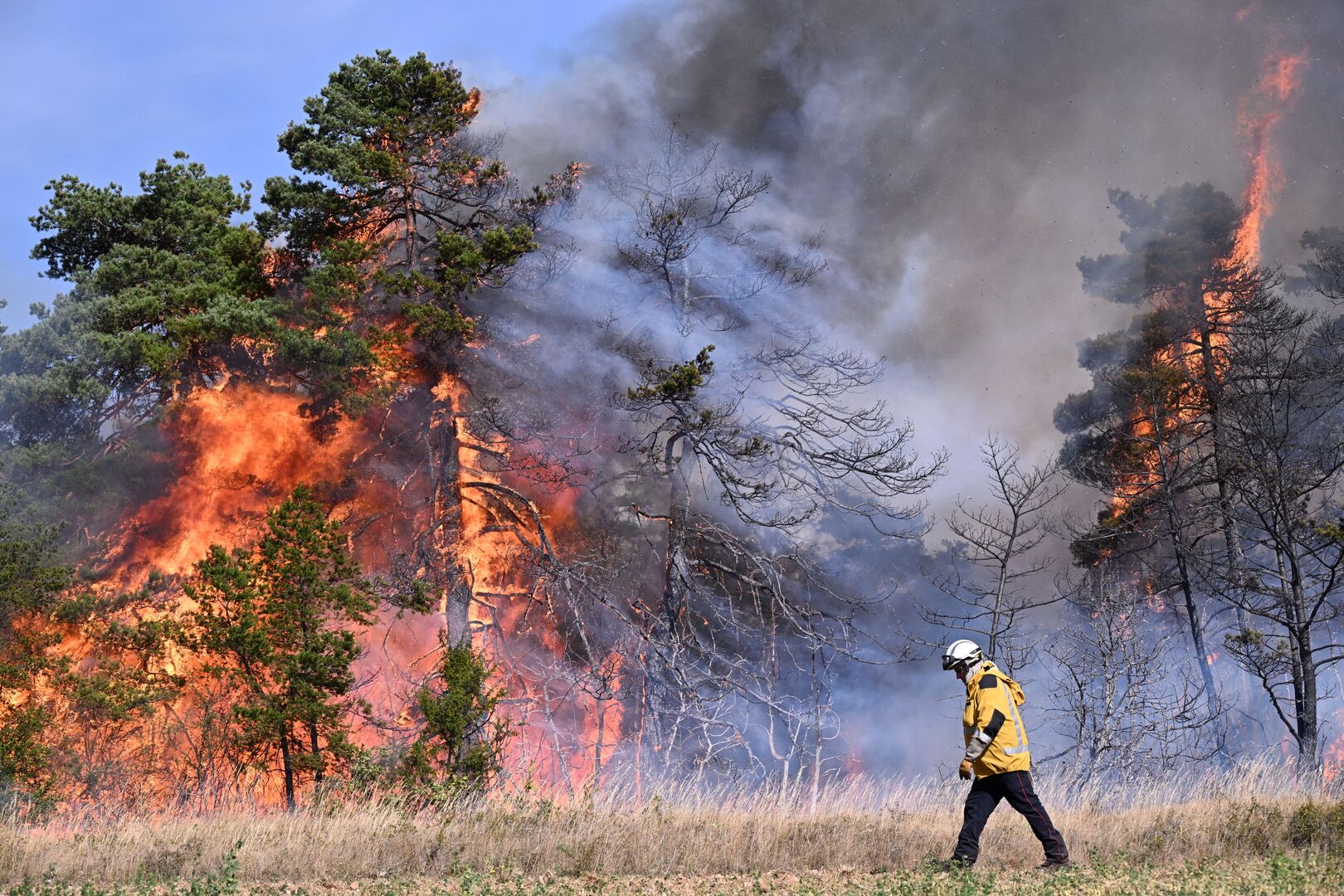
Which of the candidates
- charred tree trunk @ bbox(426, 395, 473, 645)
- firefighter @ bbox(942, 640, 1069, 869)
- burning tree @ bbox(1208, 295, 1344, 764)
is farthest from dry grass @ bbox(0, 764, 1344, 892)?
charred tree trunk @ bbox(426, 395, 473, 645)

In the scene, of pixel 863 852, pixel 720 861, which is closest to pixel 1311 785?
pixel 863 852

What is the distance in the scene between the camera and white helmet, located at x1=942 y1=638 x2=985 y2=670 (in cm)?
970

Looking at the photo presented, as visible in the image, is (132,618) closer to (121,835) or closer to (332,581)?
(332,581)

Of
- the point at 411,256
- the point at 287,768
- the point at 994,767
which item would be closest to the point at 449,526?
the point at 411,256

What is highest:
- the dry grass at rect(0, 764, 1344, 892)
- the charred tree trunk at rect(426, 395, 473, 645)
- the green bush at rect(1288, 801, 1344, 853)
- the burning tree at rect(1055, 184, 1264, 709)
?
the burning tree at rect(1055, 184, 1264, 709)

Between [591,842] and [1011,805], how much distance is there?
3.46 metres

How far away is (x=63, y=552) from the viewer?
1945 centimetres

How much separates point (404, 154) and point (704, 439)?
745 cm

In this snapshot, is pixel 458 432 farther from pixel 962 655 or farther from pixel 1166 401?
pixel 1166 401

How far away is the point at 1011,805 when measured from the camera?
31.2 ft

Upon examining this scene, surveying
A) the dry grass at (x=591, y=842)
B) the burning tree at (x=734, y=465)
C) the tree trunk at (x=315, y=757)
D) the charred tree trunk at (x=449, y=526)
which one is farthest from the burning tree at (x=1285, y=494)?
the tree trunk at (x=315, y=757)

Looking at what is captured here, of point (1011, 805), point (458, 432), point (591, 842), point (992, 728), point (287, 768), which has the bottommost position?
point (591, 842)

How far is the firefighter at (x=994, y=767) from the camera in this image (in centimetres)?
944

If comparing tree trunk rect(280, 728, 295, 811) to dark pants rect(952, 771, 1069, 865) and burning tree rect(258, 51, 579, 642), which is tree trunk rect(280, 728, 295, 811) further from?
dark pants rect(952, 771, 1069, 865)
